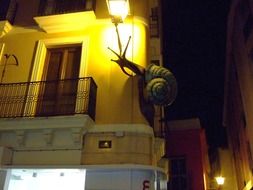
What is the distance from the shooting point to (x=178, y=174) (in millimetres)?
14859

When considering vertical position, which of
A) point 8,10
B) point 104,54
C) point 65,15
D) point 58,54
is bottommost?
point 104,54

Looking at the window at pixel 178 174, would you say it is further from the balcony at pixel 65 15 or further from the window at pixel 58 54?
the balcony at pixel 65 15

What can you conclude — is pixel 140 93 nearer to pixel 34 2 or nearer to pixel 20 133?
pixel 20 133

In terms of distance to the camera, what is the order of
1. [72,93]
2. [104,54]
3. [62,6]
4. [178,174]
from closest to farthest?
[72,93] < [104,54] < [62,6] < [178,174]

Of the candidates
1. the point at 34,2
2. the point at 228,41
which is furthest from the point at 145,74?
the point at 228,41

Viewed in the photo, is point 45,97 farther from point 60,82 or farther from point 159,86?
point 159,86

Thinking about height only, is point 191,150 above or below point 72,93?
above

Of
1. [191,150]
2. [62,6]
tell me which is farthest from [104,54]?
[191,150]

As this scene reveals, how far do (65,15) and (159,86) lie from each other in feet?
13.1

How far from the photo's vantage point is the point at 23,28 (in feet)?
34.0

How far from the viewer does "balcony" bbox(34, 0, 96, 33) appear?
9.66 meters

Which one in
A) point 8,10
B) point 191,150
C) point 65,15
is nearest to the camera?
point 65,15

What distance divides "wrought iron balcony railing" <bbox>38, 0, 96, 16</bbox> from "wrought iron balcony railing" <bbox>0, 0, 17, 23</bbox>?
1.11 metres

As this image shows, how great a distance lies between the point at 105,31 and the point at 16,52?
10.0 feet
